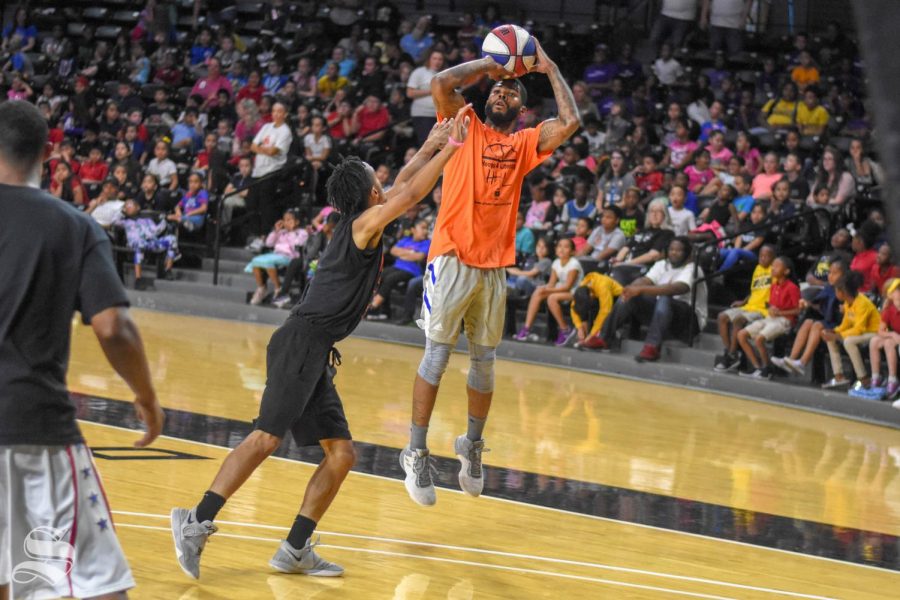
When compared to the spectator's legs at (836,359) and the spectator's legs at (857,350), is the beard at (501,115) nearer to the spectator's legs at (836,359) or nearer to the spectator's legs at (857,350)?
the spectator's legs at (857,350)

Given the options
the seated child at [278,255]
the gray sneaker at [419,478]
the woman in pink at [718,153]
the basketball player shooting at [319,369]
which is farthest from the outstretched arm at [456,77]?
the seated child at [278,255]

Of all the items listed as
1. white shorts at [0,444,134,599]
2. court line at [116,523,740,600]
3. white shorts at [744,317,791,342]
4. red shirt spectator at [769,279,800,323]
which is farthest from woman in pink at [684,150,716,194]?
white shorts at [0,444,134,599]

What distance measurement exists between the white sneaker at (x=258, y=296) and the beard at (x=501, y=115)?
874cm

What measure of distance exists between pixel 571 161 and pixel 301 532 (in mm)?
10278

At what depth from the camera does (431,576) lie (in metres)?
4.98

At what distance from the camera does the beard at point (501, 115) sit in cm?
601

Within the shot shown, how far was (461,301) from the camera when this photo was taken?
602 cm

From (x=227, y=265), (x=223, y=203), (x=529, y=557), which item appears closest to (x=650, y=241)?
(x=227, y=265)

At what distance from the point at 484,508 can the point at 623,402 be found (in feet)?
14.1

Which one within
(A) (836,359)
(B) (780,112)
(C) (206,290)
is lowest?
(C) (206,290)

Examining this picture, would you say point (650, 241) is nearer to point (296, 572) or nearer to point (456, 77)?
point (456, 77)

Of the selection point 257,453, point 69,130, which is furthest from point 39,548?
point 69,130

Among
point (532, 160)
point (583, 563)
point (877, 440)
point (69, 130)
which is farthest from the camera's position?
point (69, 130)

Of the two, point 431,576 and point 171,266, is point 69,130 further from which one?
point 431,576
